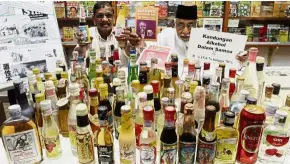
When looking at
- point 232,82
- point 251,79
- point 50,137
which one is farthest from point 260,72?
point 50,137

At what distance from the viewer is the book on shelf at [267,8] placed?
354 centimetres

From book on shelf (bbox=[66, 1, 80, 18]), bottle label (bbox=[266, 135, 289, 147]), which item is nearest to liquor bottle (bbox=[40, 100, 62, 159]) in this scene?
bottle label (bbox=[266, 135, 289, 147])

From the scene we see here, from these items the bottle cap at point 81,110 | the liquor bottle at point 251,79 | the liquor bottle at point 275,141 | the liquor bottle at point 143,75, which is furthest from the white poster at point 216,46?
the bottle cap at point 81,110

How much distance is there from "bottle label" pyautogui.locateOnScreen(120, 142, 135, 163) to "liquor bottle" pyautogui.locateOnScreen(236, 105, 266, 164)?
39 cm

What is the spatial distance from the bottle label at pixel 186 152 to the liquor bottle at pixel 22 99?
62 centimetres

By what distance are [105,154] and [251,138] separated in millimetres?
520

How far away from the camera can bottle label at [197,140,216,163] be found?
3.05 feet

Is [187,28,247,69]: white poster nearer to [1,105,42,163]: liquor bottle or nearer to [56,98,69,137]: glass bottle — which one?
[56,98,69,137]: glass bottle

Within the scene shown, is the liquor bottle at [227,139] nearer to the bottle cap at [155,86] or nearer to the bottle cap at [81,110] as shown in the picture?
the bottle cap at [155,86]

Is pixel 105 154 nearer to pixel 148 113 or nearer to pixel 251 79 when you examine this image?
pixel 148 113

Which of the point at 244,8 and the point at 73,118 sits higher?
the point at 244,8

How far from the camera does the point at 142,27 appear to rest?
1.97m

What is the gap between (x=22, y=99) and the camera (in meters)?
1.12

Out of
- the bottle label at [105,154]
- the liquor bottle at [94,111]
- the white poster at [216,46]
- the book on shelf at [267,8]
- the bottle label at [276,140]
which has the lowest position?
the bottle label at [105,154]
